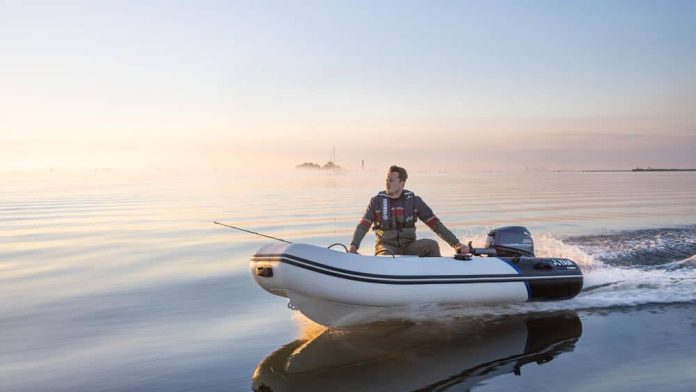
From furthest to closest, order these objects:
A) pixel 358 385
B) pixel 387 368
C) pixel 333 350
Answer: pixel 333 350 < pixel 387 368 < pixel 358 385

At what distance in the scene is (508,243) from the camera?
8.01m

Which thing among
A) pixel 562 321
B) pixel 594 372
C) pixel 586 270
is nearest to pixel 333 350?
pixel 594 372

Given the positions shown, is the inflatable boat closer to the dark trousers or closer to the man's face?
the dark trousers

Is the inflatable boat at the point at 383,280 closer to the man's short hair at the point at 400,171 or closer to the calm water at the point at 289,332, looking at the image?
the calm water at the point at 289,332

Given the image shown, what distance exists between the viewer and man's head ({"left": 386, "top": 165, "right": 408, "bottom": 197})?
7371 millimetres

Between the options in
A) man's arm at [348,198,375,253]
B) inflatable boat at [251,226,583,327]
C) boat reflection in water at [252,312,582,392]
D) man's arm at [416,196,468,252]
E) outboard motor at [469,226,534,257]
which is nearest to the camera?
boat reflection in water at [252,312,582,392]

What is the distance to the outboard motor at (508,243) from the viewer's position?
7926 millimetres

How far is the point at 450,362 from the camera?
18.2ft

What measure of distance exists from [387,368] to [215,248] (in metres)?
8.04

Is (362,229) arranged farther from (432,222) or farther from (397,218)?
(432,222)

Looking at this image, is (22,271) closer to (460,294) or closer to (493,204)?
(460,294)

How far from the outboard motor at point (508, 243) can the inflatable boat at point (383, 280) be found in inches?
15.8

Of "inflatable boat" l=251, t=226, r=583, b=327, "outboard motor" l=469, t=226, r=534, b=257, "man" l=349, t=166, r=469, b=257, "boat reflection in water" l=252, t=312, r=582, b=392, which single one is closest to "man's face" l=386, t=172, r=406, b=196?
"man" l=349, t=166, r=469, b=257

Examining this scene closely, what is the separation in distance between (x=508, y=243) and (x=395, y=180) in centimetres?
185
